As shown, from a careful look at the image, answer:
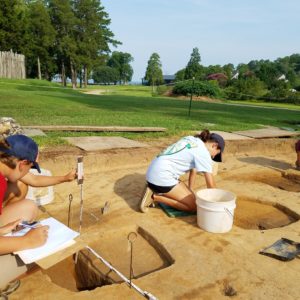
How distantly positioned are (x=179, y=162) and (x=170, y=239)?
935 mm

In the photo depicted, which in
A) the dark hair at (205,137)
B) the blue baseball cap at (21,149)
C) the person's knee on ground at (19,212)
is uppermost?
the blue baseball cap at (21,149)

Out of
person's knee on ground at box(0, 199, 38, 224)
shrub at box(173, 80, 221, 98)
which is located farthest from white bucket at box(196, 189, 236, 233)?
shrub at box(173, 80, 221, 98)

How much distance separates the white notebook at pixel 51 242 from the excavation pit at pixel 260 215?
2371mm

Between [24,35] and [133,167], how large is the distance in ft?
90.3

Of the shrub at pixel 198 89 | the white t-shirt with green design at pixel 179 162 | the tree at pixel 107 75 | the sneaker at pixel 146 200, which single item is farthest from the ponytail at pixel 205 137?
the tree at pixel 107 75

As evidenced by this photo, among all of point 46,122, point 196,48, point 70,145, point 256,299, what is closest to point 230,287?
point 256,299

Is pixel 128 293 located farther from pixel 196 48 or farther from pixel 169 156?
pixel 196 48

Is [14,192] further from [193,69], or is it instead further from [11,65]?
[193,69]

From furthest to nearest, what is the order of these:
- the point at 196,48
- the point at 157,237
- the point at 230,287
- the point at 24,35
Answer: the point at 196,48, the point at 24,35, the point at 157,237, the point at 230,287

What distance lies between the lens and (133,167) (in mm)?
6074

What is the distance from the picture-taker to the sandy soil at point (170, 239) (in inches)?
101

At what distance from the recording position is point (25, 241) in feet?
7.34

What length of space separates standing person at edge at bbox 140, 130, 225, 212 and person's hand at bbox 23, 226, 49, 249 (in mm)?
1802

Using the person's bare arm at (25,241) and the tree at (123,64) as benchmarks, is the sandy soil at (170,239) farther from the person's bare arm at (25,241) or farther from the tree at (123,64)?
the tree at (123,64)
